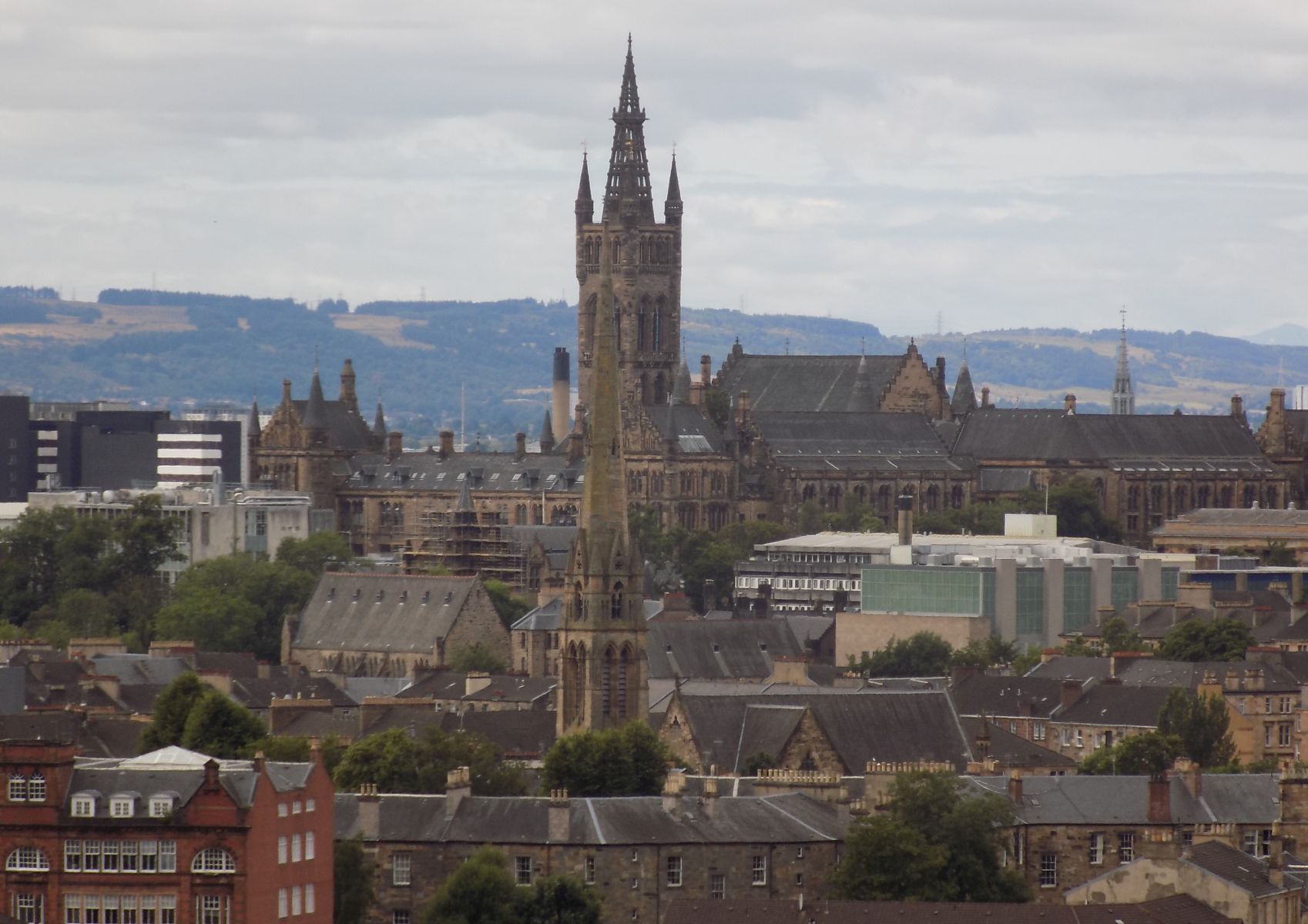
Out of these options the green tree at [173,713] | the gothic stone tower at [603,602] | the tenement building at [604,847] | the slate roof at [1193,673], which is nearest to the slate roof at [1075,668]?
the slate roof at [1193,673]

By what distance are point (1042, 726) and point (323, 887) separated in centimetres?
5744

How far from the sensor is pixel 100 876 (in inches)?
4269

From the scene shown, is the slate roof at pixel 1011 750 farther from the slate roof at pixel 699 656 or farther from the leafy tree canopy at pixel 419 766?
the slate roof at pixel 699 656

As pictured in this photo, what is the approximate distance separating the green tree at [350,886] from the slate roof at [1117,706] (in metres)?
51.3

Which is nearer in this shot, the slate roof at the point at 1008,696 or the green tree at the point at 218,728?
the green tree at the point at 218,728

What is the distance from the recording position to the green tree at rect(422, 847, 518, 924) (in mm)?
109625

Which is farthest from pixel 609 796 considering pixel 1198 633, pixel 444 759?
pixel 1198 633

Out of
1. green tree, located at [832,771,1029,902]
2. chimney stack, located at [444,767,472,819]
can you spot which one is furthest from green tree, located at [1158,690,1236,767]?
chimney stack, located at [444,767,472,819]

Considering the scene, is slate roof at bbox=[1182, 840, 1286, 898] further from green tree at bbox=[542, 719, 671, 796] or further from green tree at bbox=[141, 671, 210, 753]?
green tree at bbox=[141, 671, 210, 753]

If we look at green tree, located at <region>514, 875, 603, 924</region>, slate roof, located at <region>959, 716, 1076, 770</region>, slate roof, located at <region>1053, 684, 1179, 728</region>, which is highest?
slate roof, located at <region>1053, 684, 1179, 728</region>

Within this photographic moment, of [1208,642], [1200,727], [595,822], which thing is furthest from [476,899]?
[1208,642]

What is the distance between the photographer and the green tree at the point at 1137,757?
5546 inches

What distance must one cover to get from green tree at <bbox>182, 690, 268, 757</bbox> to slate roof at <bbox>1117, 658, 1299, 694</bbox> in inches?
1641

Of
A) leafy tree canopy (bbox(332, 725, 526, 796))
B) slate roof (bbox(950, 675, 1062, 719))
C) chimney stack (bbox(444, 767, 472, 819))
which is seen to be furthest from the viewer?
slate roof (bbox(950, 675, 1062, 719))
